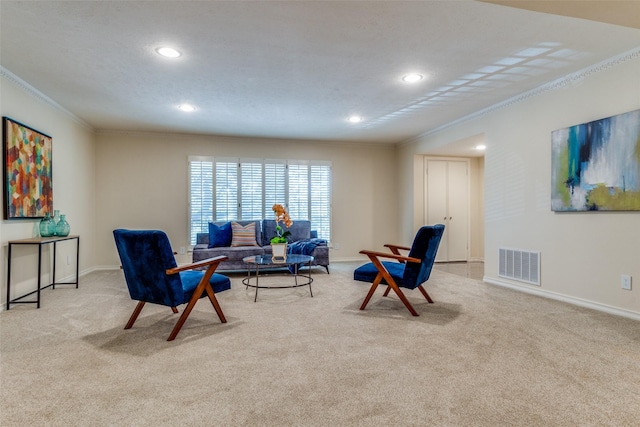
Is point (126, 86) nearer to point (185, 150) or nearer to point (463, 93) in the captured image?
point (185, 150)

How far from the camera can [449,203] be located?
6723mm

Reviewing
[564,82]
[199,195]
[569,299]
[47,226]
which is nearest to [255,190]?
[199,195]

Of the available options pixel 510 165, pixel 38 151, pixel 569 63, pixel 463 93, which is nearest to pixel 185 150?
pixel 38 151

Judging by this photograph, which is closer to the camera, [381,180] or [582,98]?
[582,98]

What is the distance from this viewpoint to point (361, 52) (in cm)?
305

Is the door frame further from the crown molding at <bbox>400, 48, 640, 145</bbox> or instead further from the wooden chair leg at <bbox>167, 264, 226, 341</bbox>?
the wooden chair leg at <bbox>167, 264, 226, 341</bbox>

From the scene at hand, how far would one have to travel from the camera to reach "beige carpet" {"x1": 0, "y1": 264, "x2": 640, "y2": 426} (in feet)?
5.46

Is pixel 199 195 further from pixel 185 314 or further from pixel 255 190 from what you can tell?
pixel 185 314

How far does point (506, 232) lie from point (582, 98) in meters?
1.76

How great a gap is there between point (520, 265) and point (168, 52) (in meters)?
4.56

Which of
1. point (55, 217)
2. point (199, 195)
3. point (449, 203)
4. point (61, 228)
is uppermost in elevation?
point (199, 195)

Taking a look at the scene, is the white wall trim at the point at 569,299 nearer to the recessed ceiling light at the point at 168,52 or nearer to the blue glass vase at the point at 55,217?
the recessed ceiling light at the point at 168,52

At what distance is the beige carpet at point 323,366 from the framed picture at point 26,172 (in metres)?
1.13


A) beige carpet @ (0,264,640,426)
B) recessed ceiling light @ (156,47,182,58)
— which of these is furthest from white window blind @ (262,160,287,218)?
recessed ceiling light @ (156,47,182,58)
